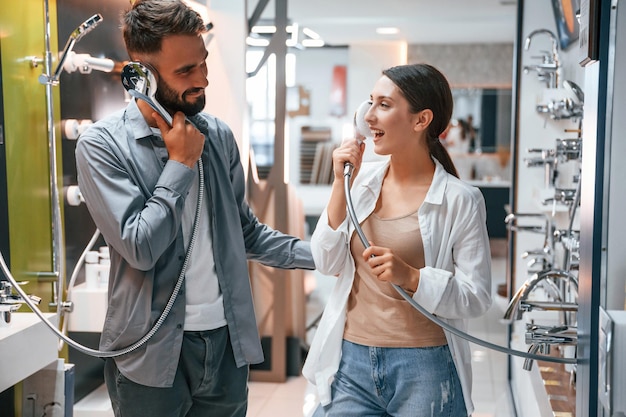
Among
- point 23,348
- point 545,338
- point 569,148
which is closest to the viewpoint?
point 545,338

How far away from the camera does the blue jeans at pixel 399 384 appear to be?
4.99 ft

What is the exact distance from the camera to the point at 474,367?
4.47 m

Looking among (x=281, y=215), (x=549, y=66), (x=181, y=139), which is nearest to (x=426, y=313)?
(x=181, y=139)

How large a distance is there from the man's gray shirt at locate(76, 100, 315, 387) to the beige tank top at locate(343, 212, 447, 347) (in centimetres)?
27

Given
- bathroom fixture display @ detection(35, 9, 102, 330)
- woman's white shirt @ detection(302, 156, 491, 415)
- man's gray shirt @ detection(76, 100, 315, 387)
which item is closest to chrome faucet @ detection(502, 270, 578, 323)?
woman's white shirt @ detection(302, 156, 491, 415)

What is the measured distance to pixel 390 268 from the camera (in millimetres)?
1445

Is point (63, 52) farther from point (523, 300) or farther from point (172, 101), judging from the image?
point (523, 300)

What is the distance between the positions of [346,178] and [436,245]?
0.74 feet

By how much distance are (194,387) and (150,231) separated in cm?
39

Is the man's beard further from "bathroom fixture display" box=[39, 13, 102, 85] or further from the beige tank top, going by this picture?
"bathroom fixture display" box=[39, 13, 102, 85]

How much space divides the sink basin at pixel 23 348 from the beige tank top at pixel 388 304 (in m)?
1.08

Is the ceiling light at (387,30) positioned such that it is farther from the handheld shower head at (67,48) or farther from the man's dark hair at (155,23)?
the man's dark hair at (155,23)

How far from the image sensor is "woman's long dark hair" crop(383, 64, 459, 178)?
1.58 m

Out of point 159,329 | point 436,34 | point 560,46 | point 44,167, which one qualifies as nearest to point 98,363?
point 44,167
